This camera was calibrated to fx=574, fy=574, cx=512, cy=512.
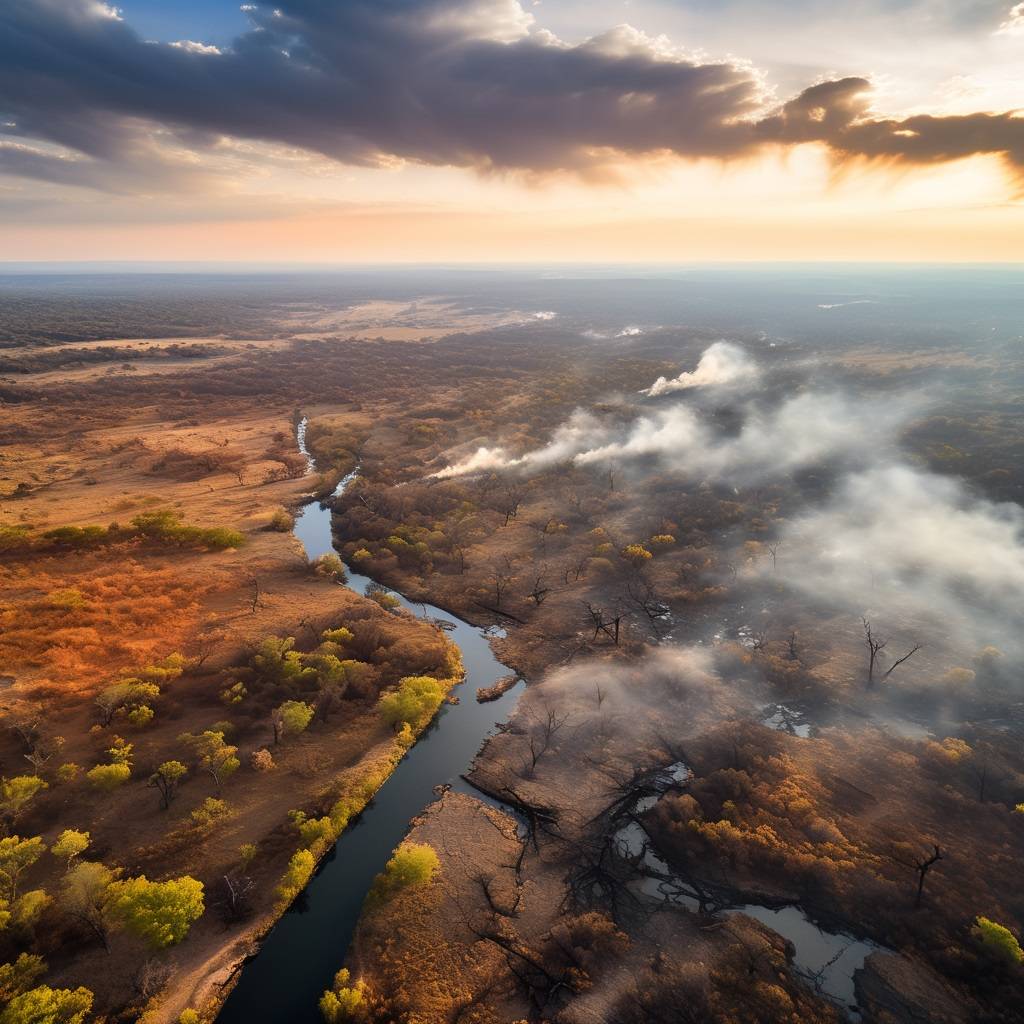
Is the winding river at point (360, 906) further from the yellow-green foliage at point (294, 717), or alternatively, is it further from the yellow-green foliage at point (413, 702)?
the yellow-green foliage at point (294, 717)

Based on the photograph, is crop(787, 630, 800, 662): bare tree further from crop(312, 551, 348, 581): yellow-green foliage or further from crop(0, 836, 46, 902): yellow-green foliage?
crop(0, 836, 46, 902): yellow-green foliage

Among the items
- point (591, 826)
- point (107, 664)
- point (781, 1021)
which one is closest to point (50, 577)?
point (107, 664)

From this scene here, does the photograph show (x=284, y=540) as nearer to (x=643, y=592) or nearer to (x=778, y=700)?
(x=643, y=592)

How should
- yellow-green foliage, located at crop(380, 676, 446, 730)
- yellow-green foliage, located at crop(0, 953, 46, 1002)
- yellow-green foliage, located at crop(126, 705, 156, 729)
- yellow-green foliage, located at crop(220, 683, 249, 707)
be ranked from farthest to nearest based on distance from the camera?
yellow-green foliage, located at crop(220, 683, 249, 707) → yellow-green foliage, located at crop(380, 676, 446, 730) → yellow-green foliage, located at crop(126, 705, 156, 729) → yellow-green foliage, located at crop(0, 953, 46, 1002)

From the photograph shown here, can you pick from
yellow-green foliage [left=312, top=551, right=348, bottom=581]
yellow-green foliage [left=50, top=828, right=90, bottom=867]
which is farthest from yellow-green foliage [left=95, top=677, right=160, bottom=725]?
yellow-green foliage [left=312, top=551, right=348, bottom=581]

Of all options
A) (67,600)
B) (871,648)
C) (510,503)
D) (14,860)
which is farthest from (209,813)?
(510,503)

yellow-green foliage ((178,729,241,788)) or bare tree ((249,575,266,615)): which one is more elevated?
yellow-green foliage ((178,729,241,788))
